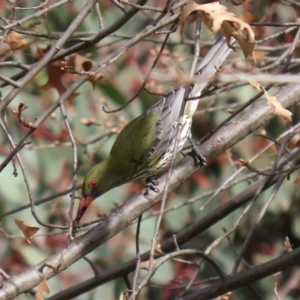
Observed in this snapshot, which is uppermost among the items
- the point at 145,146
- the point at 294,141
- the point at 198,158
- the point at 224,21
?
the point at 224,21

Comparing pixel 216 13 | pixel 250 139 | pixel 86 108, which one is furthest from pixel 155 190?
pixel 250 139

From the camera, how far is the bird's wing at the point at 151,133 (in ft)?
14.8

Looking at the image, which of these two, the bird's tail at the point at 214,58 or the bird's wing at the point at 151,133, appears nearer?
the bird's tail at the point at 214,58

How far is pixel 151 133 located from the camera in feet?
15.0

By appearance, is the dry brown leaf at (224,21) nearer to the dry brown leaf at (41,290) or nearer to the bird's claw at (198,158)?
the bird's claw at (198,158)

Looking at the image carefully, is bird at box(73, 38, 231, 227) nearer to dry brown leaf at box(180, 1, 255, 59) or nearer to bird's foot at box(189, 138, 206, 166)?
bird's foot at box(189, 138, 206, 166)

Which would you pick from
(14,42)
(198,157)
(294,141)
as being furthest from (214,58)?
(14,42)

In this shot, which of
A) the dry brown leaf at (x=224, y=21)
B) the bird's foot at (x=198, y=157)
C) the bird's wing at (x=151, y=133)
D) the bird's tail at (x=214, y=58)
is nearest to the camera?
the dry brown leaf at (x=224, y=21)

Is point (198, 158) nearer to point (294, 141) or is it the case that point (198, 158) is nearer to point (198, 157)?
point (198, 157)

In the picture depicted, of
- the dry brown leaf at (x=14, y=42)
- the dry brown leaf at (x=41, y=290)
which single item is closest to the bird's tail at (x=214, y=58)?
the dry brown leaf at (x=14, y=42)

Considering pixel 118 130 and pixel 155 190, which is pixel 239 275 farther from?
pixel 118 130

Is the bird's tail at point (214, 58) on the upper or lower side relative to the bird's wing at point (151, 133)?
upper

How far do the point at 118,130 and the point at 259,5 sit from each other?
2002 millimetres

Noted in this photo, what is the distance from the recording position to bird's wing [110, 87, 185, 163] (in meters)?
4.50
